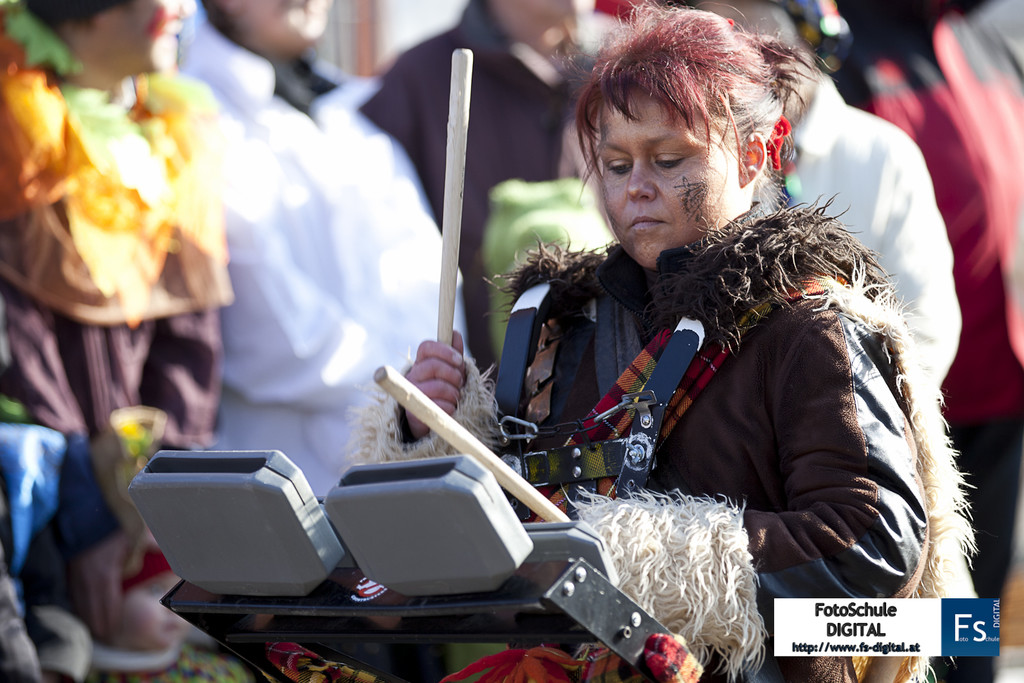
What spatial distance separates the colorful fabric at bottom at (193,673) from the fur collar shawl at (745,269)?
1579 mm

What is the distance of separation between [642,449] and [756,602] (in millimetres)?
244

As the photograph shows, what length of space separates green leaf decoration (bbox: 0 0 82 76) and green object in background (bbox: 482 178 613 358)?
A: 1.05 metres

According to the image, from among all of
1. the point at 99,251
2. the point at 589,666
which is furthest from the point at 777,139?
the point at 99,251

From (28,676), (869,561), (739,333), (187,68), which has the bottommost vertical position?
(28,676)

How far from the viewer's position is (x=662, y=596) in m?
1.33

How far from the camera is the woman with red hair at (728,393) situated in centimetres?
133

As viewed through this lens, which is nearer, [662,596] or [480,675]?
[662,596]

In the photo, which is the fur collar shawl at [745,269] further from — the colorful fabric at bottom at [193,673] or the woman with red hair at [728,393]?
the colorful fabric at bottom at [193,673]

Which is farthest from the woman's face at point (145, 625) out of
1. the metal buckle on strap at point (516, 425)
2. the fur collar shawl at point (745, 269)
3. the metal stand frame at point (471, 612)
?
the fur collar shawl at point (745, 269)

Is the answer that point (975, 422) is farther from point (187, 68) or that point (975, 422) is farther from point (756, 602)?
point (187, 68)

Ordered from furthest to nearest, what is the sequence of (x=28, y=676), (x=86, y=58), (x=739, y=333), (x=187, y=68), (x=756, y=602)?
(x=187, y=68), (x=86, y=58), (x=28, y=676), (x=739, y=333), (x=756, y=602)

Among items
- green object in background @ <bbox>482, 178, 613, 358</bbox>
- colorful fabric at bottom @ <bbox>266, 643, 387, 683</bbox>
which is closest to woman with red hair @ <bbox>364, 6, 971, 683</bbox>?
colorful fabric at bottom @ <bbox>266, 643, 387, 683</bbox>

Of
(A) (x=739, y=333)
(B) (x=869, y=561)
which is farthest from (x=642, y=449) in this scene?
(B) (x=869, y=561)

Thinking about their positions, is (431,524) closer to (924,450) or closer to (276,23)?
(924,450)
